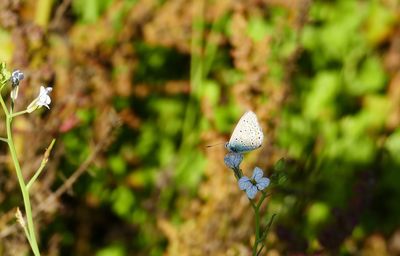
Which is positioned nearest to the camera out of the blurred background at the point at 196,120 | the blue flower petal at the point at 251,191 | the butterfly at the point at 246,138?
the blue flower petal at the point at 251,191

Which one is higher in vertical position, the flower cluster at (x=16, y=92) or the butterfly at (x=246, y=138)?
the flower cluster at (x=16, y=92)

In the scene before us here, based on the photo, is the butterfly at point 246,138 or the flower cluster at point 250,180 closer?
the flower cluster at point 250,180

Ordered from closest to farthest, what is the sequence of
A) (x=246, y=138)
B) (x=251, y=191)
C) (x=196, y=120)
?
(x=251, y=191), (x=246, y=138), (x=196, y=120)

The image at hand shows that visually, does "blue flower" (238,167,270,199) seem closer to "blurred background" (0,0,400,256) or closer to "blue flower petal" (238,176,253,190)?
"blue flower petal" (238,176,253,190)

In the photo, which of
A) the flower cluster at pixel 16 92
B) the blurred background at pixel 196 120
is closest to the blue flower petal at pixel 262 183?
the flower cluster at pixel 16 92

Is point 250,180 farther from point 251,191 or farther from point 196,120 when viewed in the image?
point 196,120

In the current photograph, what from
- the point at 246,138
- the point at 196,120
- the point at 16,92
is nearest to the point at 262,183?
the point at 246,138

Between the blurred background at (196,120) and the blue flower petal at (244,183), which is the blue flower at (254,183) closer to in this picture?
the blue flower petal at (244,183)
